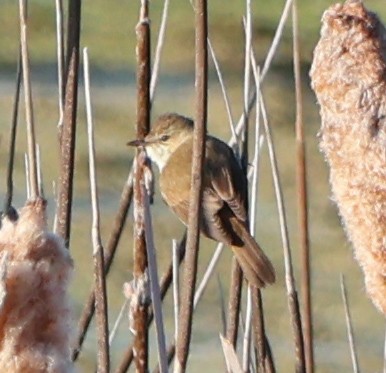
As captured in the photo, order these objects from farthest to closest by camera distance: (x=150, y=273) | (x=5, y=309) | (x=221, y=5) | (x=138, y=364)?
(x=221, y=5)
(x=138, y=364)
(x=150, y=273)
(x=5, y=309)

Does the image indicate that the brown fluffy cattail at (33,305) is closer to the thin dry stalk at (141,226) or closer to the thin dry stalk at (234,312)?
the thin dry stalk at (141,226)

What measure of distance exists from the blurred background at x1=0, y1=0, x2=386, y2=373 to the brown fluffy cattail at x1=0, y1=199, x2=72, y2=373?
2.57m

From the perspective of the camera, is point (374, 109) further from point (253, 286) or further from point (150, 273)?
point (253, 286)

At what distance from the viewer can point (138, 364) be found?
1.95 metres

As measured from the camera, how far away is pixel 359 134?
1383mm

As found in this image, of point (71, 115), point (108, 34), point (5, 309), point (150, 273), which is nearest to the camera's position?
point (5, 309)

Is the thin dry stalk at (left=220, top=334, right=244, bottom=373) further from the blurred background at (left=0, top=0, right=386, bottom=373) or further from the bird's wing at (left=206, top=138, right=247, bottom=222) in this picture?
the blurred background at (left=0, top=0, right=386, bottom=373)

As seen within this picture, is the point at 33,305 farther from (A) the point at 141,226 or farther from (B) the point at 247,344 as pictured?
(B) the point at 247,344

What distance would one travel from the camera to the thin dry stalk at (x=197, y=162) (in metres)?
1.73

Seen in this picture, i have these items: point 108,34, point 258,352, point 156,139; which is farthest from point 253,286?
point 108,34

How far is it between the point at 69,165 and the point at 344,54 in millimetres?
850

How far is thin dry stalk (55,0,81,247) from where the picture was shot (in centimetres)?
216

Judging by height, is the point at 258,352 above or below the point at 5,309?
above

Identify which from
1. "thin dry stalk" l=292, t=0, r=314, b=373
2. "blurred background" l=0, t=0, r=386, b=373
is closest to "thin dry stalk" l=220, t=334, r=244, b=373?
"thin dry stalk" l=292, t=0, r=314, b=373
